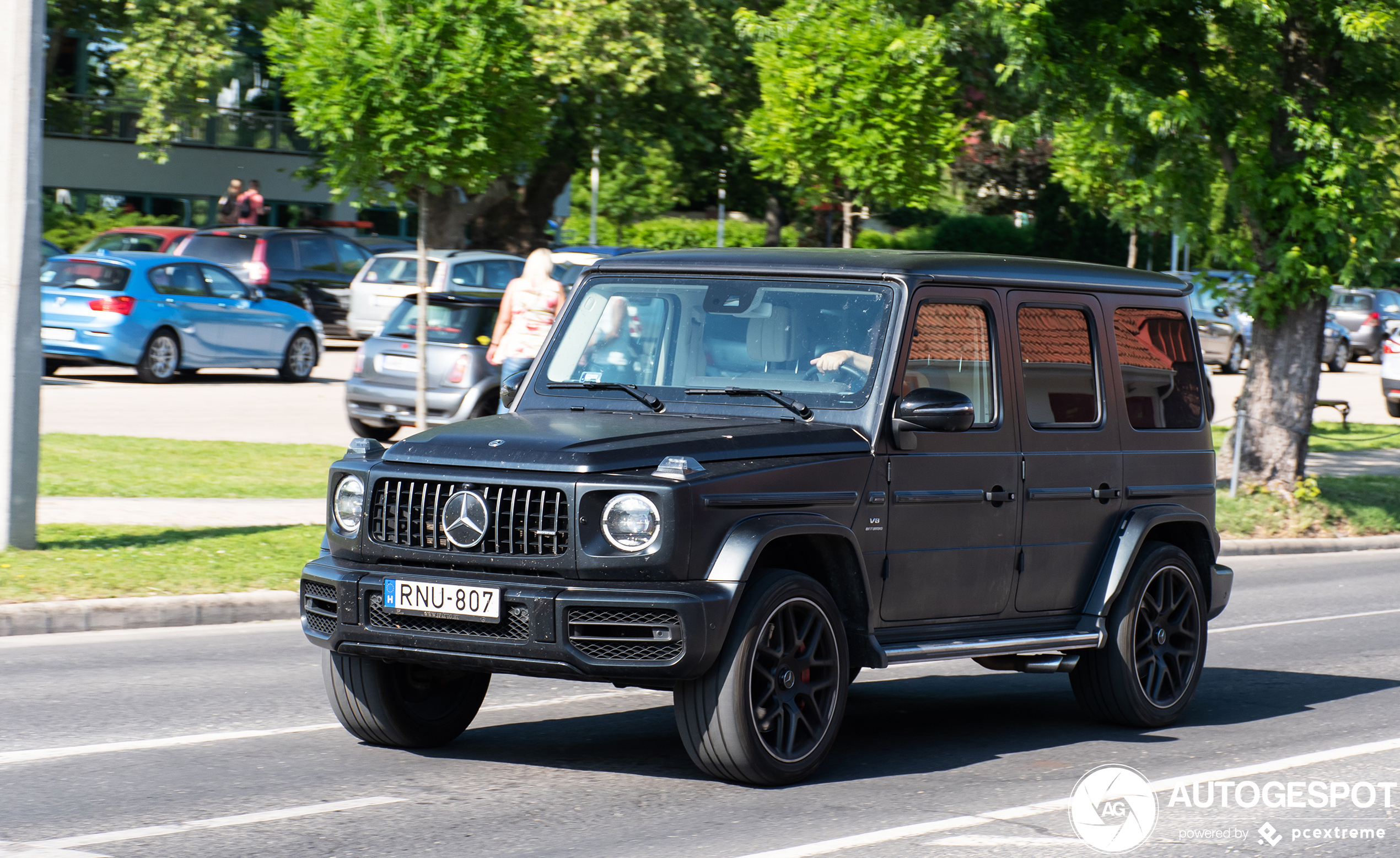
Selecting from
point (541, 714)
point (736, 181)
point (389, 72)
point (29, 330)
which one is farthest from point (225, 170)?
point (541, 714)

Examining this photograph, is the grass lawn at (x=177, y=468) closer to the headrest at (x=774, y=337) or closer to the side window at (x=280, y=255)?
the headrest at (x=774, y=337)

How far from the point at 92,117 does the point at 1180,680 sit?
44.6 m

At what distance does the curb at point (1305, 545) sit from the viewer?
1662 cm

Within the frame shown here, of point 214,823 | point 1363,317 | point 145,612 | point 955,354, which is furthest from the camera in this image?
point 1363,317

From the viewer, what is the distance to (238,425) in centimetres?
1991

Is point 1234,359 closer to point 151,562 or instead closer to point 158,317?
point 158,317

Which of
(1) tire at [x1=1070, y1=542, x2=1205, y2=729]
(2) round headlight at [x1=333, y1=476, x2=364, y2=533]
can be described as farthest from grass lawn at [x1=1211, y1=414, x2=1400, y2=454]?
(2) round headlight at [x1=333, y1=476, x2=364, y2=533]

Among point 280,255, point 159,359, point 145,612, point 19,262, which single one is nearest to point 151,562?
point 145,612

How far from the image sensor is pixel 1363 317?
45.0m

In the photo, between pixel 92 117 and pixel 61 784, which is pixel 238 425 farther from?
pixel 92 117

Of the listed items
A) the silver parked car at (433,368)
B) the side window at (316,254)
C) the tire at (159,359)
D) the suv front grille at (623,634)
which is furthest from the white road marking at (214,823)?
the side window at (316,254)

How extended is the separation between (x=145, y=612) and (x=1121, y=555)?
18.2 ft

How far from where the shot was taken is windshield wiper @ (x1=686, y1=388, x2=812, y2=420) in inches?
264

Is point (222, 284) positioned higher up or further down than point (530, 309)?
higher up
